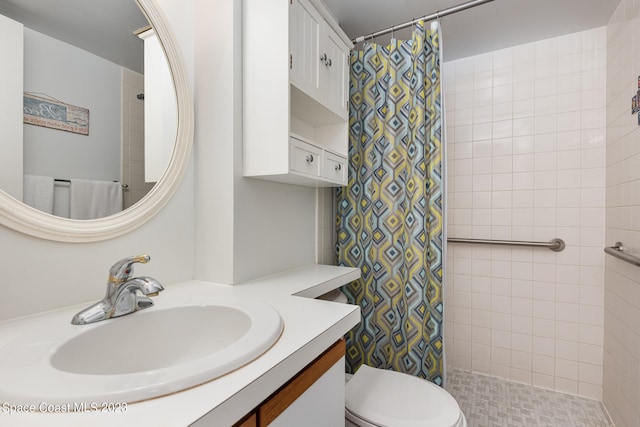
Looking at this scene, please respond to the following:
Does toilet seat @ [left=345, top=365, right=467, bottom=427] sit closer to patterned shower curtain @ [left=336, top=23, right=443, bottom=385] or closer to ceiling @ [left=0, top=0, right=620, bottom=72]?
patterned shower curtain @ [left=336, top=23, right=443, bottom=385]

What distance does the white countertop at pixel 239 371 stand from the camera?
41 centimetres

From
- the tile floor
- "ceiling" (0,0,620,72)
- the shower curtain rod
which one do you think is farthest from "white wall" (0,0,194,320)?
the tile floor

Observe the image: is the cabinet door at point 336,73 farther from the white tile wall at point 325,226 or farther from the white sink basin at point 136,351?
the white sink basin at point 136,351

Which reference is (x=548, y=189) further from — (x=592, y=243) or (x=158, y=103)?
(x=158, y=103)

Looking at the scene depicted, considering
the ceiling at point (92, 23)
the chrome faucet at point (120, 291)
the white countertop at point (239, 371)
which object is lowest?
the white countertop at point (239, 371)

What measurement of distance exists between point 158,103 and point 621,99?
2.18 metres

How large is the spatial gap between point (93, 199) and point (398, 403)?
124 centimetres

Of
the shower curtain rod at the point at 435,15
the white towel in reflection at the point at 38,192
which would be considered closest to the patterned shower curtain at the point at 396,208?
the shower curtain rod at the point at 435,15

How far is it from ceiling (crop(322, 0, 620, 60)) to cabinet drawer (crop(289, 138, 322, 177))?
90cm

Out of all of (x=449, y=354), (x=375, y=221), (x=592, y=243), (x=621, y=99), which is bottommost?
(x=449, y=354)

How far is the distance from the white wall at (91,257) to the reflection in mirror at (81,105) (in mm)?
106

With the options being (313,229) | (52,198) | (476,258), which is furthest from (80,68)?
(476,258)

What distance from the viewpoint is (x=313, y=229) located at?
173 cm

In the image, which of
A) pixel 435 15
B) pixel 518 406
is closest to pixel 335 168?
pixel 435 15
